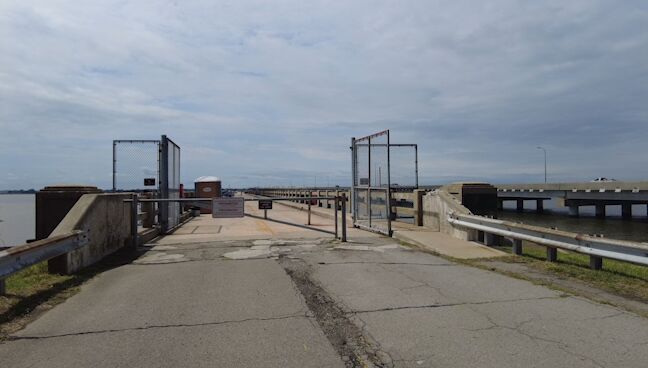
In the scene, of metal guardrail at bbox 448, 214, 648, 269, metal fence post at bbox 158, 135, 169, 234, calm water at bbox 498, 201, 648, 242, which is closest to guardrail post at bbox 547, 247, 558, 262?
metal guardrail at bbox 448, 214, 648, 269

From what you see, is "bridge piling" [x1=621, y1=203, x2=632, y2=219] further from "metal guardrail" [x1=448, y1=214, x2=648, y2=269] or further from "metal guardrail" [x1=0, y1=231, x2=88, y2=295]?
"metal guardrail" [x1=0, y1=231, x2=88, y2=295]

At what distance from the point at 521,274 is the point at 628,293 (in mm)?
1733

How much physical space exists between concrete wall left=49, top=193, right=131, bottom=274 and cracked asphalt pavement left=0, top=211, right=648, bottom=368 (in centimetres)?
64

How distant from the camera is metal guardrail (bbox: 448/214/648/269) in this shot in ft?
24.4

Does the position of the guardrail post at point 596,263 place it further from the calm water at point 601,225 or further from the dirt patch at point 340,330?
the calm water at point 601,225

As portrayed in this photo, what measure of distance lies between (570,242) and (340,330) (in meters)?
5.58

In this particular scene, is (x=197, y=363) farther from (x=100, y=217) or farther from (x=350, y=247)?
(x=350, y=247)

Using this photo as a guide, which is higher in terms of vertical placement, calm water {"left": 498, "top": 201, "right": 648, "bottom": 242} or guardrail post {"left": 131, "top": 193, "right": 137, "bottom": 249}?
guardrail post {"left": 131, "top": 193, "right": 137, "bottom": 249}

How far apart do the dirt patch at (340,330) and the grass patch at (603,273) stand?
409cm

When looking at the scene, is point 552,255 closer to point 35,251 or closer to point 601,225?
point 35,251

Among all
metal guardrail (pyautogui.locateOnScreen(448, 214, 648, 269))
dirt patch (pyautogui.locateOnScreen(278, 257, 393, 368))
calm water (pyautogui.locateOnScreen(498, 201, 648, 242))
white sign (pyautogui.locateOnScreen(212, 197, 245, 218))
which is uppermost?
white sign (pyautogui.locateOnScreen(212, 197, 245, 218))

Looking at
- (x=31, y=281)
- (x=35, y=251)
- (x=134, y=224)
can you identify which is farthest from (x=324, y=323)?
(x=134, y=224)

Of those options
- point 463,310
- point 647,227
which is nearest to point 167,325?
point 463,310

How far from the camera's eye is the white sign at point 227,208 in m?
12.7
